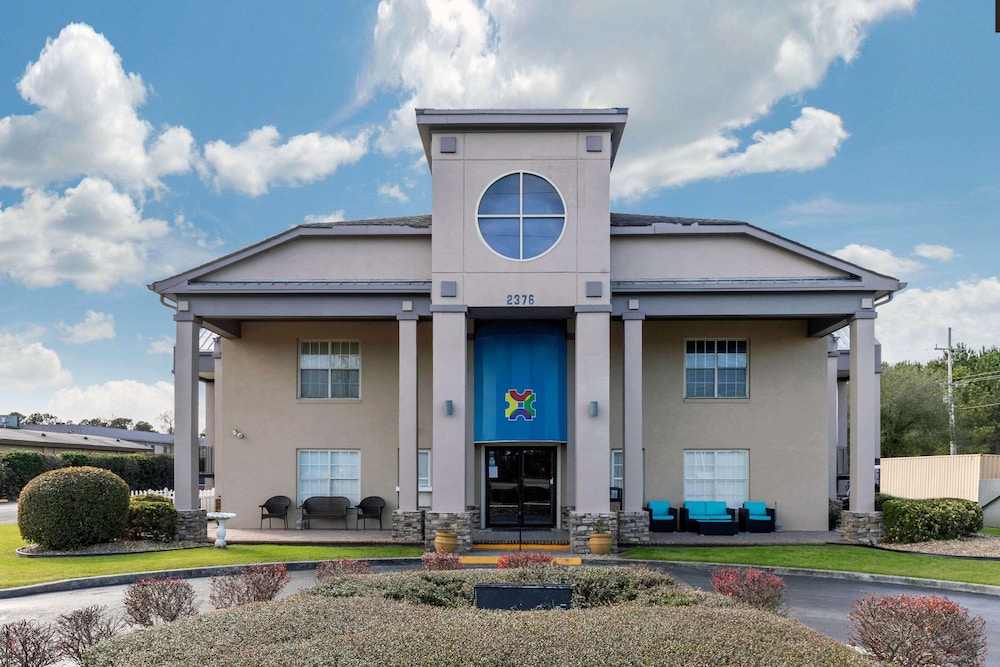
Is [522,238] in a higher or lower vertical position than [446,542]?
higher

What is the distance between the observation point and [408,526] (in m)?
19.5

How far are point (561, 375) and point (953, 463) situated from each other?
1582 centimetres

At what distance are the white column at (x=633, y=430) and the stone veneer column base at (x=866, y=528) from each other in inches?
208

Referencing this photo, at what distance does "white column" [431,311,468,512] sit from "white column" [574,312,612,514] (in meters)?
2.69

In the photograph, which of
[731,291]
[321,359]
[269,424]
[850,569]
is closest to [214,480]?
[269,424]

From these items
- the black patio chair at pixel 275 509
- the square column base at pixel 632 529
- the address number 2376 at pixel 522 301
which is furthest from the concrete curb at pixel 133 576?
the address number 2376 at pixel 522 301

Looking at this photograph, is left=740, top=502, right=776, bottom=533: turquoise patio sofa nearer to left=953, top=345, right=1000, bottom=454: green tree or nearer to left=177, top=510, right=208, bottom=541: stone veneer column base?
left=177, top=510, right=208, bottom=541: stone veneer column base

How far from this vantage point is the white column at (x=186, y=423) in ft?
64.4

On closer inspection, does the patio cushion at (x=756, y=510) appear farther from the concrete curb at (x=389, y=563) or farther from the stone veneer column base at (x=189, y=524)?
the stone veneer column base at (x=189, y=524)

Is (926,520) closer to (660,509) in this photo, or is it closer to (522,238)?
(660,509)

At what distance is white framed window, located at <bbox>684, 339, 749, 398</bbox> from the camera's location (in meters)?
22.9

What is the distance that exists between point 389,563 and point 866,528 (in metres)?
11.5

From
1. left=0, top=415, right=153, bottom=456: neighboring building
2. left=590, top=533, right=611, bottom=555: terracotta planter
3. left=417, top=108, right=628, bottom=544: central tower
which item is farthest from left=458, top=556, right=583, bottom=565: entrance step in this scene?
left=0, top=415, right=153, bottom=456: neighboring building

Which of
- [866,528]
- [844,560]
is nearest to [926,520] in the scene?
[866,528]
